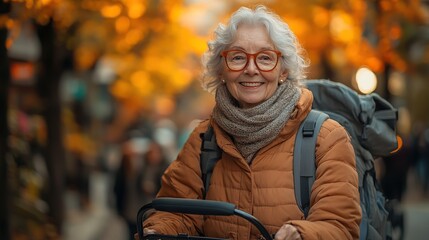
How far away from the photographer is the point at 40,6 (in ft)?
→ 26.8

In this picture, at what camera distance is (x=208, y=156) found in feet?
13.3

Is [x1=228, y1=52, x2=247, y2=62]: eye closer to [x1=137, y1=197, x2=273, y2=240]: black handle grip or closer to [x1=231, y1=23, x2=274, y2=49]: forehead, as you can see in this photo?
[x1=231, y1=23, x2=274, y2=49]: forehead

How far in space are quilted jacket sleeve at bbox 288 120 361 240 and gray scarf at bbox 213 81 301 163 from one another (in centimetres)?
20

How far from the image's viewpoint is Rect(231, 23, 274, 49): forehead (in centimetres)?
391

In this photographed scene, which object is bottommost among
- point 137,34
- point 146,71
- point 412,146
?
point 412,146

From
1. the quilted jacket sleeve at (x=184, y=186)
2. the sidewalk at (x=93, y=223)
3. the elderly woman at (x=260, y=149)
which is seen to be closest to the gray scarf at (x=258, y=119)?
the elderly woman at (x=260, y=149)

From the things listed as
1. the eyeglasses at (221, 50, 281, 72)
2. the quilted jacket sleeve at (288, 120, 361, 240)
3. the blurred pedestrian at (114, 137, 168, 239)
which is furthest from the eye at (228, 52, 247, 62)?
the blurred pedestrian at (114, 137, 168, 239)

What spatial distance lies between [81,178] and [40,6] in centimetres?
1256

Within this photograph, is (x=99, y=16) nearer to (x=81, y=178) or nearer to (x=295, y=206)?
(x=81, y=178)

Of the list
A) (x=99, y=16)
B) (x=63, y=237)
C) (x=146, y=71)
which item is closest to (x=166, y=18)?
(x=99, y=16)

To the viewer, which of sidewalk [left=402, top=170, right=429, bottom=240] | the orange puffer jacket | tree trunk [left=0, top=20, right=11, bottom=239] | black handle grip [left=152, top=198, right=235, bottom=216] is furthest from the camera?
sidewalk [left=402, top=170, right=429, bottom=240]

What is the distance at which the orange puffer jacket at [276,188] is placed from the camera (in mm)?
3600

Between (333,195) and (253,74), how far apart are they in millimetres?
649

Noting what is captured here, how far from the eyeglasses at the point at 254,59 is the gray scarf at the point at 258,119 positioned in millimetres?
114
